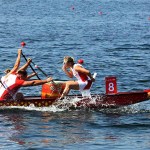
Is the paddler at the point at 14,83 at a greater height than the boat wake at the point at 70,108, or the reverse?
the paddler at the point at 14,83

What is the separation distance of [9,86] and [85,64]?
14.3 metres

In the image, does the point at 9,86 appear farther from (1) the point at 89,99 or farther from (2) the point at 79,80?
(1) the point at 89,99

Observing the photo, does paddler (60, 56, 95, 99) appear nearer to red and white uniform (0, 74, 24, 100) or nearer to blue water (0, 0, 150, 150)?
blue water (0, 0, 150, 150)

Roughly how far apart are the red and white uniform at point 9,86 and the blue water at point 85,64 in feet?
1.95

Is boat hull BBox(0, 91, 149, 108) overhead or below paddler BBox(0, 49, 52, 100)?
below

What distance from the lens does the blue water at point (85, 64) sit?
770 inches

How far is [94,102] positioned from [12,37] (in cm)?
2734

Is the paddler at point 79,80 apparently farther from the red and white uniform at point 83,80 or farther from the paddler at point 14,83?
the paddler at point 14,83

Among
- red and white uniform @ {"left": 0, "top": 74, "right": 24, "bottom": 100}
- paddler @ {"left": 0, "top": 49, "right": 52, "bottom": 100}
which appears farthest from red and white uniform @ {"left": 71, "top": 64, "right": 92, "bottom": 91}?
red and white uniform @ {"left": 0, "top": 74, "right": 24, "bottom": 100}

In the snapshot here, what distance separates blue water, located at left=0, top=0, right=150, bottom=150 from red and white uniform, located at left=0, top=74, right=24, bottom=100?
1.95 ft

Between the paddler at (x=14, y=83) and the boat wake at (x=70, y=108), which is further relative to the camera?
the boat wake at (x=70, y=108)

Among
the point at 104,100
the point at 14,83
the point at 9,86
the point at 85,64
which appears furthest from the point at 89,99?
the point at 85,64

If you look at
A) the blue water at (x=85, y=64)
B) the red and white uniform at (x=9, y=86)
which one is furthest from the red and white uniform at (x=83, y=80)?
the red and white uniform at (x=9, y=86)

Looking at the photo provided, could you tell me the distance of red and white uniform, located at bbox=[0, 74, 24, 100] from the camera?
75.3 feet
